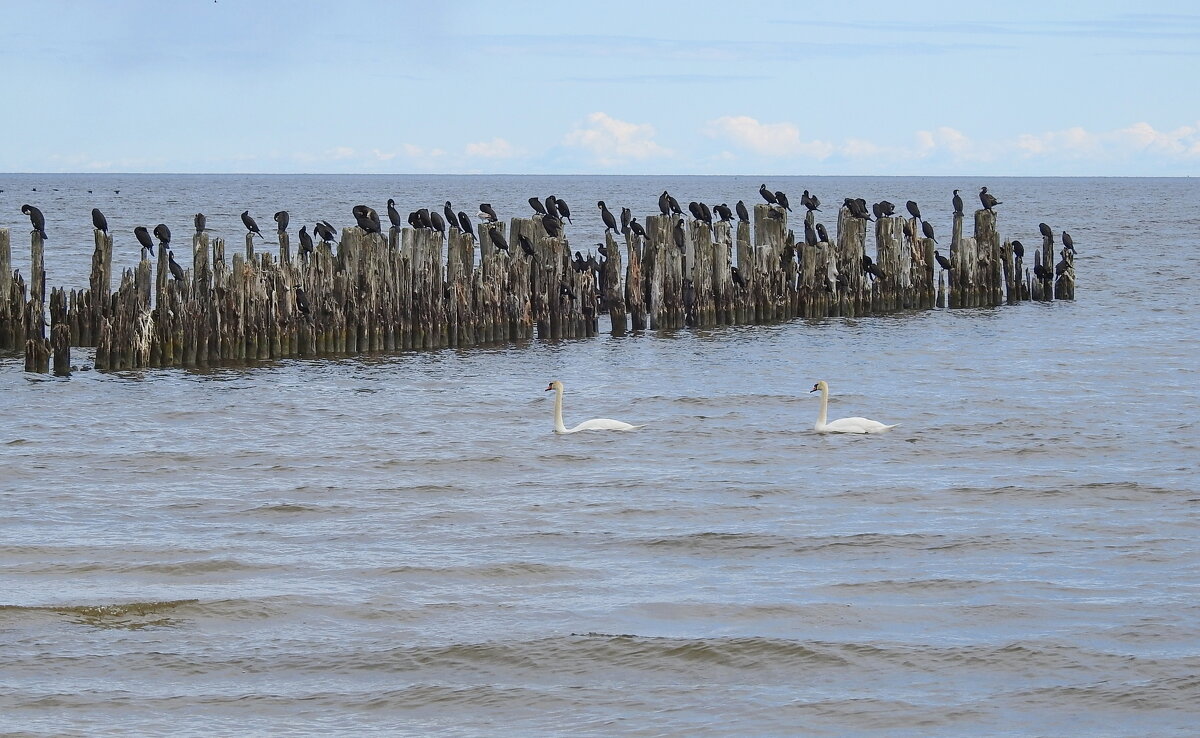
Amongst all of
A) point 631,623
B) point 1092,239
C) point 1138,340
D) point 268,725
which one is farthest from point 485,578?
point 1092,239

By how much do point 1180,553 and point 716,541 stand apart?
9.99ft

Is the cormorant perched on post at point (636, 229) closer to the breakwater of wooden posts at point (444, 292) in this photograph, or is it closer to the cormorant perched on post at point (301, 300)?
the breakwater of wooden posts at point (444, 292)

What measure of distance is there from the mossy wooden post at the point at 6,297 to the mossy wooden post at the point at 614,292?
27.5ft

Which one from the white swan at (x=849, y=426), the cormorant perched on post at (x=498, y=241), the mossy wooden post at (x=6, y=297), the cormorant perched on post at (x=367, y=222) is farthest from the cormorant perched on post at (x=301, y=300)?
the white swan at (x=849, y=426)

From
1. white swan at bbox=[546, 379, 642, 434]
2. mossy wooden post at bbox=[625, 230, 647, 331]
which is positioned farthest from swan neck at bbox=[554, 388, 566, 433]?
mossy wooden post at bbox=[625, 230, 647, 331]

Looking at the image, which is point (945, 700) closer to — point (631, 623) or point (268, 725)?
point (631, 623)

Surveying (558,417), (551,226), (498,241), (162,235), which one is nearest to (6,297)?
(162,235)

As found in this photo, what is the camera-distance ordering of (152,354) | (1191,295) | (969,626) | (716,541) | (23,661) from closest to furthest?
(23,661), (969,626), (716,541), (152,354), (1191,295)

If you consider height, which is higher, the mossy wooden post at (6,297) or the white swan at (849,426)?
the mossy wooden post at (6,297)

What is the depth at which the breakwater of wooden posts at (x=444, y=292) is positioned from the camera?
19.0 metres

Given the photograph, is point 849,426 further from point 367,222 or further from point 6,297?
point 6,297

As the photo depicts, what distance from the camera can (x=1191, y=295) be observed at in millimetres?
32594

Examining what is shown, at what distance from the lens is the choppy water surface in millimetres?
7465

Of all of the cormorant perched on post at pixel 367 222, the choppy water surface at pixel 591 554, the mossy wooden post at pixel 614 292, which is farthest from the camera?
the mossy wooden post at pixel 614 292
